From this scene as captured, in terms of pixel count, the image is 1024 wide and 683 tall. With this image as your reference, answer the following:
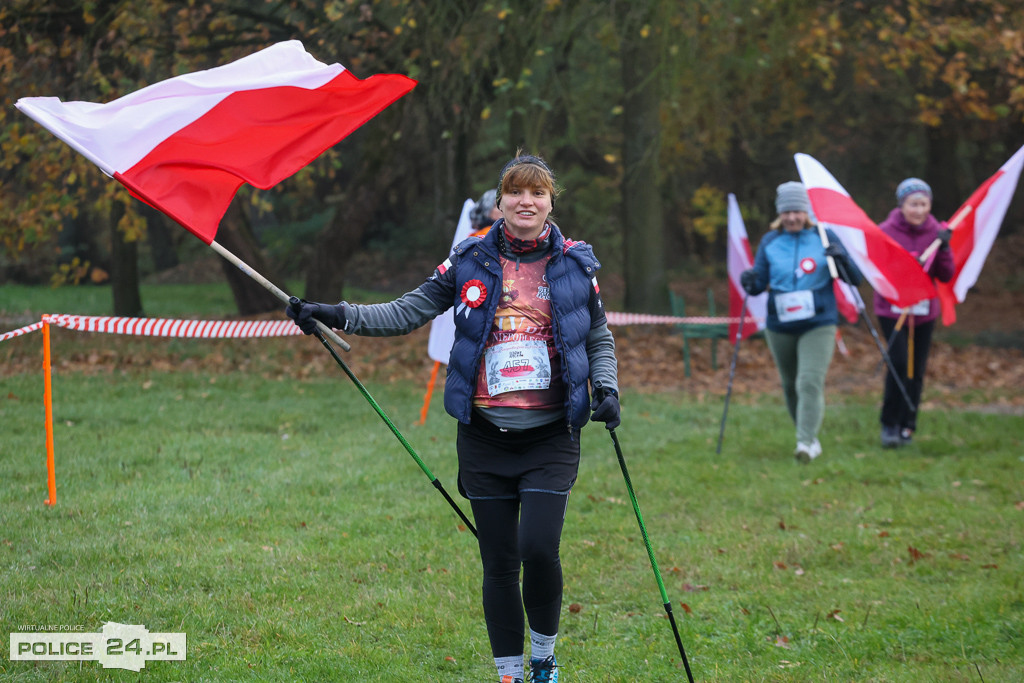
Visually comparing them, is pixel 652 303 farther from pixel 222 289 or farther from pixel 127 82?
pixel 222 289

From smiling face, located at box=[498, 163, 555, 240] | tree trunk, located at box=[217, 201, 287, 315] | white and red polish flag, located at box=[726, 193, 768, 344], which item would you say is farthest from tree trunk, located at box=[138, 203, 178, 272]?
smiling face, located at box=[498, 163, 555, 240]

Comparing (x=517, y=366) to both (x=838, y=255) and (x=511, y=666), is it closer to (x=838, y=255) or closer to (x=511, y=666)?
(x=511, y=666)

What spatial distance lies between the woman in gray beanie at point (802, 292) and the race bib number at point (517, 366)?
16.5 feet

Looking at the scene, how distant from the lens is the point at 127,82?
13.4 meters

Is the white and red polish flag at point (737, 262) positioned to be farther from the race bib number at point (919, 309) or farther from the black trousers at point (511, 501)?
the black trousers at point (511, 501)

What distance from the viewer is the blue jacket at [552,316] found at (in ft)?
13.4

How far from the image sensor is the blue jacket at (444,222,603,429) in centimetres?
409

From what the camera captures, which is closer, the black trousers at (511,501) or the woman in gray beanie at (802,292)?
the black trousers at (511,501)

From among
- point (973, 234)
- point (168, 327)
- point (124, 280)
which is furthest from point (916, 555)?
point (124, 280)

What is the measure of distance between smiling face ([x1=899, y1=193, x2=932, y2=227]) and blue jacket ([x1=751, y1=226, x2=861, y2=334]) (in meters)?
0.89

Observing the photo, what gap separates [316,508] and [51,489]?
169cm

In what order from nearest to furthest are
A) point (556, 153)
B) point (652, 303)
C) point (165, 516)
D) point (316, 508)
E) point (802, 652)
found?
point (802, 652) → point (165, 516) → point (316, 508) → point (652, 303) → point (556, 153)

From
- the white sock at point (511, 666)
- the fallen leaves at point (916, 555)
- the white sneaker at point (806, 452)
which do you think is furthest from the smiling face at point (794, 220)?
the white sock at point (511, 666)

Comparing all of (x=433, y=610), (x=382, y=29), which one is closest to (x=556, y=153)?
(x=382, y=29)
